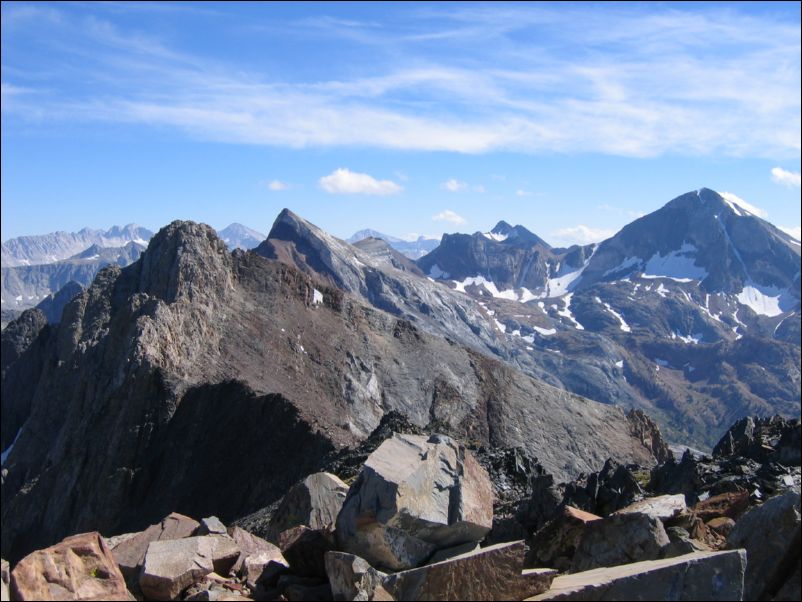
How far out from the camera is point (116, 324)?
91688mm

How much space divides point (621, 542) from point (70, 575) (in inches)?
446

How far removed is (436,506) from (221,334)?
85.1 meters

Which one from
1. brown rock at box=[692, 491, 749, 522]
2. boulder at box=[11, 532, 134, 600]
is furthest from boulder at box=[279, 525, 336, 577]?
brown rock at box=[692, 491, 749, 522]

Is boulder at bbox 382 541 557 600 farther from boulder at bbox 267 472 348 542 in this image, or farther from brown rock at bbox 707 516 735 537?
boulder at bbox 267 472 348 542

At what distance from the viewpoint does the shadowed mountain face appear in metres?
69.2

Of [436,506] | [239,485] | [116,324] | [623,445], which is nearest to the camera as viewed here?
[436,506]

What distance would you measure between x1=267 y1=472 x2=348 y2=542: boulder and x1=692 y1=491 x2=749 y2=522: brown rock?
1095 cm

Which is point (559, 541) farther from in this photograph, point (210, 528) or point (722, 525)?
point (210, 528)

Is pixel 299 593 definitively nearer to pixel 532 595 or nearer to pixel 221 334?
pixel 532 595

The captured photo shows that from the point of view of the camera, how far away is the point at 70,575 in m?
13.8

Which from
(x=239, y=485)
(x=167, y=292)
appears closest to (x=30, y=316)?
(x=167, y=292)

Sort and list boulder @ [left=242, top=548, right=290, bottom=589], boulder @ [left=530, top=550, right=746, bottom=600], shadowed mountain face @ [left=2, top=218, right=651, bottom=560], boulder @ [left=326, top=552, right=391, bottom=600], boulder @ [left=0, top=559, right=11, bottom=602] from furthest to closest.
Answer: shadowed mountain face @ [left=2, top=218, right=651, bottom=560] → boulder @ [left=242, top=548, right=290, bottom=589] → boulder @ [left=326, top=552, right=391, bottom=600] → boulder @ [left=530, top=550, right=746, bottom=600] → boulder @ [left=0, top=559, right=11, bottom=602]

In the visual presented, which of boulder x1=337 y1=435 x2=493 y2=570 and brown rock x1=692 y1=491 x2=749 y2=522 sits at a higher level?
boulder x1=337 y1=435 x2=493 y2=570

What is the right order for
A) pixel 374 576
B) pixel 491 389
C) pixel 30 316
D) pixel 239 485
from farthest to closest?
1. pixel 30 316
2. pixel 491 389
3. pixel 239 485
4. pixel 374 576
